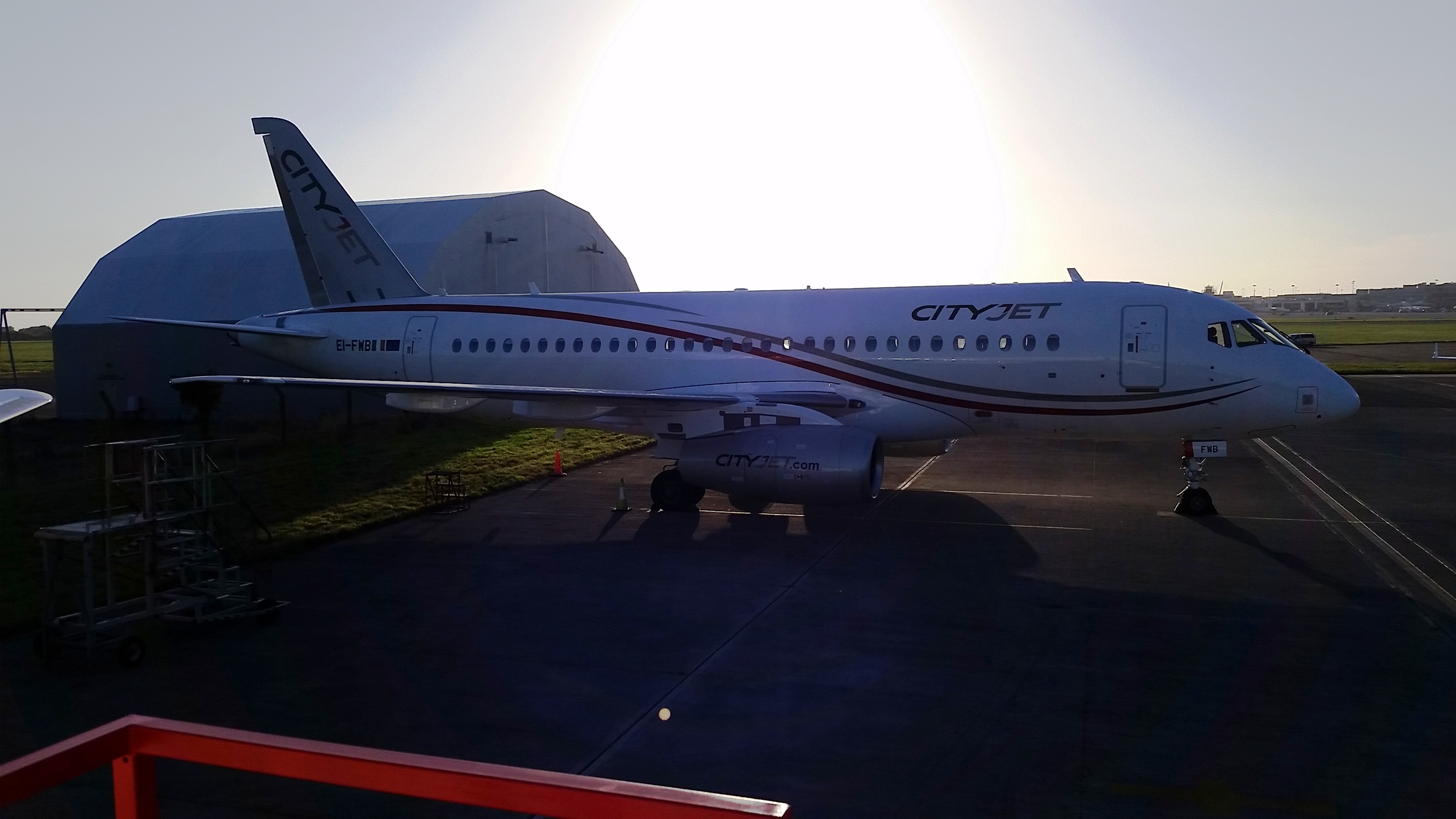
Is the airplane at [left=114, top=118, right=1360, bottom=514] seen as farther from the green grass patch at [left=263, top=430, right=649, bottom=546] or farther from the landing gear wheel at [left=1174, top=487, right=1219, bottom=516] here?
the green grass patch at [left=263, top=430, right=649, bottom=546]

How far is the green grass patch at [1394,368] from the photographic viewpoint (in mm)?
43688

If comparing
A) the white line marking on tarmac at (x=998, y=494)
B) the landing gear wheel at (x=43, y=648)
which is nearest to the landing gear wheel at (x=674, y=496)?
the white line marking on tarmac at (x=998, y=494)

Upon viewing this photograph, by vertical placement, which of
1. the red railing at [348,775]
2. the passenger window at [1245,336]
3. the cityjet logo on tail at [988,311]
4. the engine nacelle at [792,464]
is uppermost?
the cityjet logo on tail at [988,311]

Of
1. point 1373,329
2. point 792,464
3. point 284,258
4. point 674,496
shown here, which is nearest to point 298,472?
point 674,496

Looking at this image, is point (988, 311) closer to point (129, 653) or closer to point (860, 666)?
point (860, 666)

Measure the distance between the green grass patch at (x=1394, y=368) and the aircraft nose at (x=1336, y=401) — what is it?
3270 centimetres

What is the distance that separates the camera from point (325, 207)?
2086 centimetres

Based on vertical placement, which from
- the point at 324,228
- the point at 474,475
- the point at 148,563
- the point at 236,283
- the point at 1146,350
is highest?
the point at 324,228

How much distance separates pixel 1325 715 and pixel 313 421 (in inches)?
1074

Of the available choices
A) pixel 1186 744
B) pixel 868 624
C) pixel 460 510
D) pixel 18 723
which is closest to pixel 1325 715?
pixel 1186 744

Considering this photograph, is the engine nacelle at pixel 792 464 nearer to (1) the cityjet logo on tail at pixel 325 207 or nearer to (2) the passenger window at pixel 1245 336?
(2) the passenger window at pixel 1245 336

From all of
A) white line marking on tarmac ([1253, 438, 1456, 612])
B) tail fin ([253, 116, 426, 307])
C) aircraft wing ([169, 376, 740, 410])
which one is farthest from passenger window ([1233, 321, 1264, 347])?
tail fin ([253, 116, 426, 307])

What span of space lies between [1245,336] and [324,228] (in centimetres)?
1829

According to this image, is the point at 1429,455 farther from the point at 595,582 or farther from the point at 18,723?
the point at 18,723
